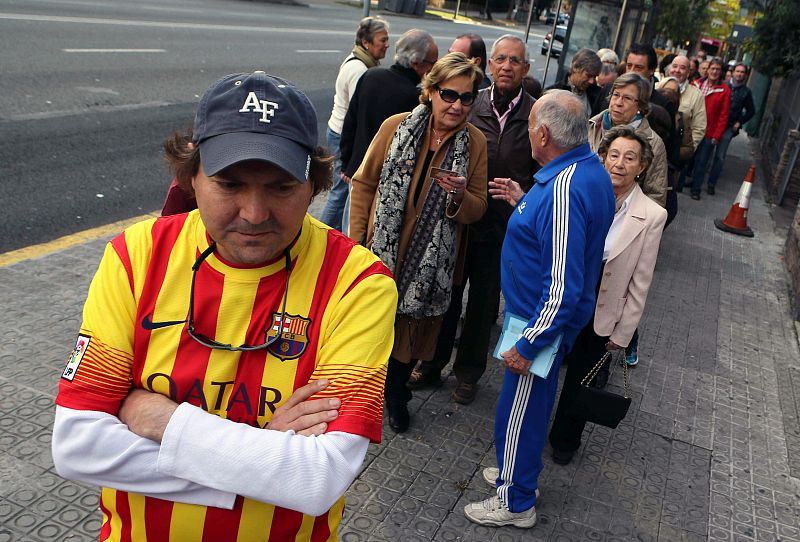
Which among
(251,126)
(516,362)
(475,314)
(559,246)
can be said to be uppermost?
(251,126)

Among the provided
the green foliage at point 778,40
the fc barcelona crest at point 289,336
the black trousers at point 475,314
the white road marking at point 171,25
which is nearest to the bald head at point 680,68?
the green foliage at point 778,40

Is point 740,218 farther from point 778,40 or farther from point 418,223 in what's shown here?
point 418,223

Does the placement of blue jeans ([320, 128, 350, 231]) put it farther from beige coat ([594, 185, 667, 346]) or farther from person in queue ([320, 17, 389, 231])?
beige coat ([594, 185, 667, 346])

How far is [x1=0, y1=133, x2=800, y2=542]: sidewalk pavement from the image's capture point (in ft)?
11.4

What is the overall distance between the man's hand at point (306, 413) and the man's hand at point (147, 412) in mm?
225

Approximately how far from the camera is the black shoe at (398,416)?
421 centimetres

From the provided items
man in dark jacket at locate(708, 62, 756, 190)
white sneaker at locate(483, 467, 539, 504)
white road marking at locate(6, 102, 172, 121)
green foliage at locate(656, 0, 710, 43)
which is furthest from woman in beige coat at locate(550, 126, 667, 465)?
green foliage at locate(656, 0, 710, 43)

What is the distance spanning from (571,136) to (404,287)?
1.21 metres

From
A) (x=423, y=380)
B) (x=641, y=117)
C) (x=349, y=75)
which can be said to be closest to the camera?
(x=423, y=380)

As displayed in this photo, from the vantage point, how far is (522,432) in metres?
3.54

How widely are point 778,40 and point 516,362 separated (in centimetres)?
1241

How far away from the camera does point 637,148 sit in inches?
164

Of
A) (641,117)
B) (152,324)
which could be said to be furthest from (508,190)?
(152,324)

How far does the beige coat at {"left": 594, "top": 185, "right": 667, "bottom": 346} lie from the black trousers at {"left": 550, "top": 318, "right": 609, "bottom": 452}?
0.08m
